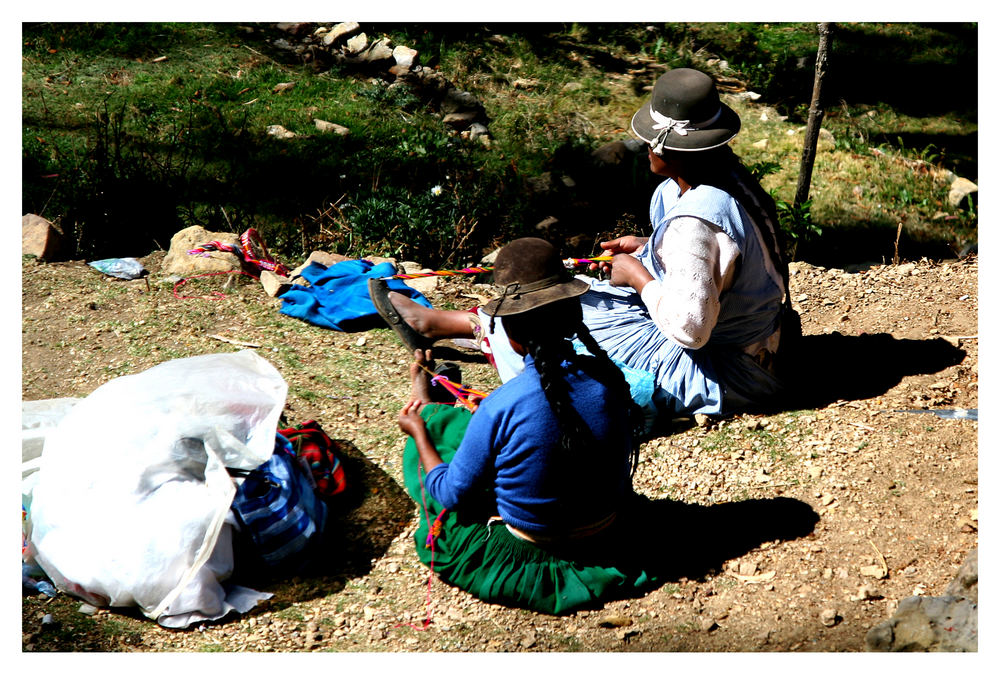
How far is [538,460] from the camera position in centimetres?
261

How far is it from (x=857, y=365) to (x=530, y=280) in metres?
2.36

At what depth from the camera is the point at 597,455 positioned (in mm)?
2650

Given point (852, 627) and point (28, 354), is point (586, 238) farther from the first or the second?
point (852, 627)

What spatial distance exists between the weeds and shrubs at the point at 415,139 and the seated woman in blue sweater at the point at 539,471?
3384 millimetres

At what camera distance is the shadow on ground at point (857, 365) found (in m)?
3.97

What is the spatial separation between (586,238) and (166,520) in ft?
14.5

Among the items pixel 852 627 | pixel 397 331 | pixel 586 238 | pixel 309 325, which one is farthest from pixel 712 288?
pixel 586 238

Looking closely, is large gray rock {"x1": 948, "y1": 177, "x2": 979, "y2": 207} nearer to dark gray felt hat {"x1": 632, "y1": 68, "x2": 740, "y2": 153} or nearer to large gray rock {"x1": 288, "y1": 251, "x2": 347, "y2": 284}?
dark gray felt hat {"x1": 632, "y1": 68, "x2": 740, "y2": 153}

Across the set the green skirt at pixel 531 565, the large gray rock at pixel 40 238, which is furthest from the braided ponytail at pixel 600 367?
the large gray rock at pixel 40 238

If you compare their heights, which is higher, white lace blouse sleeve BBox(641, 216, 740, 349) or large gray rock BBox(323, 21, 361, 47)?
white lace blouse sleeve BBox(641, 216, 740, 349)

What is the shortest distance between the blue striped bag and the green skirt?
1.49 feet

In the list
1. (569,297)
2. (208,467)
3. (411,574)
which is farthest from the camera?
(411,574)

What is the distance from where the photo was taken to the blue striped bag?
295 centimetres

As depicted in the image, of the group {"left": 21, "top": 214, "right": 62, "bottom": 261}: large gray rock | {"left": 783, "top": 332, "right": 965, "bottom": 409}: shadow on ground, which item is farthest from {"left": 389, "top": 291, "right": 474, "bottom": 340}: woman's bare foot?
{"left": 21, "top": 214, "right": 62, "bottom": 261}: large gray rock
